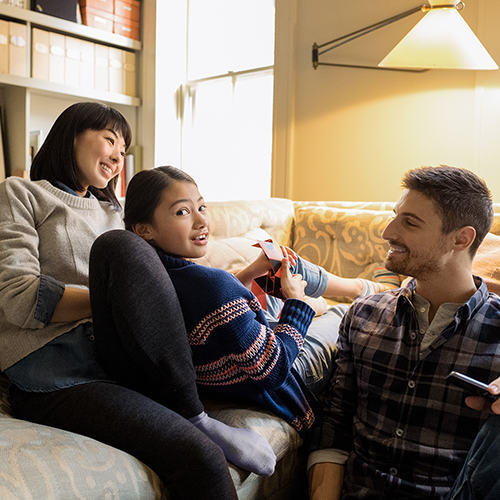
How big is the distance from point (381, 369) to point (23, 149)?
9.07 ft

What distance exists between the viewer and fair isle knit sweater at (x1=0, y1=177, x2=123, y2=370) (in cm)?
108

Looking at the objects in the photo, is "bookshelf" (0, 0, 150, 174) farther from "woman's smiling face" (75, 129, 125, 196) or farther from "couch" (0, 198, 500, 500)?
"woman's smiling face" (75, 129, 125, 196)

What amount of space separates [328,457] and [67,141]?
38.5 inches

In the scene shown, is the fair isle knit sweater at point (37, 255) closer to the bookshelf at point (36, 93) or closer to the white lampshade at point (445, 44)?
the white lampshade at point (445, 44)

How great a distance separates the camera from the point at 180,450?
886 millimetres

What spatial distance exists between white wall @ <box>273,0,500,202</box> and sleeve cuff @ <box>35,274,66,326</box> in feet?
6.91

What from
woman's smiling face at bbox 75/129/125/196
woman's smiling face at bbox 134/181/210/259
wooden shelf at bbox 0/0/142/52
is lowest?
woman's smiling face at bbox 134/181/210/259

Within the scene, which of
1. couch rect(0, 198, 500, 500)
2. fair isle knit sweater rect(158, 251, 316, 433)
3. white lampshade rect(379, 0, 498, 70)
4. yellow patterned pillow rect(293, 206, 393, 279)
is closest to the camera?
couch rect(0, 198, 500, 500)

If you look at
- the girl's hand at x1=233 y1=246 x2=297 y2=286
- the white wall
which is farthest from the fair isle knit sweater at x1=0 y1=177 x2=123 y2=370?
the white wall

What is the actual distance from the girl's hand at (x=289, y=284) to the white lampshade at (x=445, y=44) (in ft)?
3.86

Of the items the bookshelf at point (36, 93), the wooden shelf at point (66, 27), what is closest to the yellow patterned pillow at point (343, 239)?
the bookshelf at point (36, 93)

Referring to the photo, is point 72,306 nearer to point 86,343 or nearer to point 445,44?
point 86,343

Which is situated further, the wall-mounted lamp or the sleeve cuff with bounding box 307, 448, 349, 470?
the wall-mounted lamp

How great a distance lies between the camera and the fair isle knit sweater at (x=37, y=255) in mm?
1079
